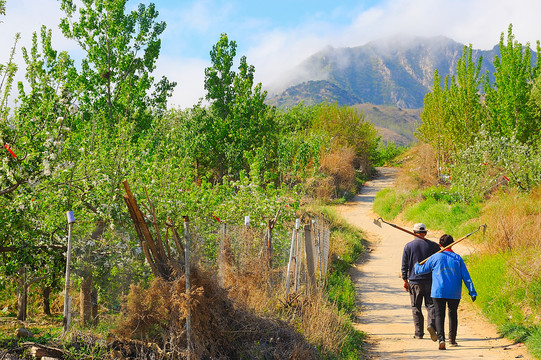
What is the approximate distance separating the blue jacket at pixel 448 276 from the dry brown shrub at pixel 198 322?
3.02 metres

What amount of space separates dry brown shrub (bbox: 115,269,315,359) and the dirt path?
9.41 feet

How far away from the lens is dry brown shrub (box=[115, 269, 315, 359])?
470 cm

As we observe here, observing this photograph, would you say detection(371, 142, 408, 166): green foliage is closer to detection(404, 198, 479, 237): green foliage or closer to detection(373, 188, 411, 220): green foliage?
detection(373, 188, 411, 220): green foliage

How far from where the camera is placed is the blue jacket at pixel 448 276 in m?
7.26

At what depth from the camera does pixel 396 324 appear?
929 cm

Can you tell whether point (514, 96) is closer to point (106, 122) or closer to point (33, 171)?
point (106, 122)

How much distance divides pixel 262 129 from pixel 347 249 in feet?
20.6

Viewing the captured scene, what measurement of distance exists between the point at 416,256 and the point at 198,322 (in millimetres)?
4598

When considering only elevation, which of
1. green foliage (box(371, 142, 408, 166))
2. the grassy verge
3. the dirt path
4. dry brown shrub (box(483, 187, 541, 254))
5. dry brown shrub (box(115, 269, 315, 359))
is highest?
green foliage (box(371, 142, 408, 166))

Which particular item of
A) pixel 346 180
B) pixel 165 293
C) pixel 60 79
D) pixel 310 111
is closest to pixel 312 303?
pixel 165 293

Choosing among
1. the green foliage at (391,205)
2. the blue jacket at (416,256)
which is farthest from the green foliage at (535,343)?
the green foliage at (391,205)

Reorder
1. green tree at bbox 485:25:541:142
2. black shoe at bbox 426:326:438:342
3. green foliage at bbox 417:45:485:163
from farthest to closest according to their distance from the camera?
1. green foliage at bbox 417:45:485:163
2. green tree at bbox 485:25:541:142
3. black shoe at bbox 426:326:438:342

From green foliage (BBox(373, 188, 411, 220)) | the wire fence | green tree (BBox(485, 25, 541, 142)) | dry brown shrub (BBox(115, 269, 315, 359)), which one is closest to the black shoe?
the wire fence

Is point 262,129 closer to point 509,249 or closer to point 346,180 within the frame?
point 509,249
